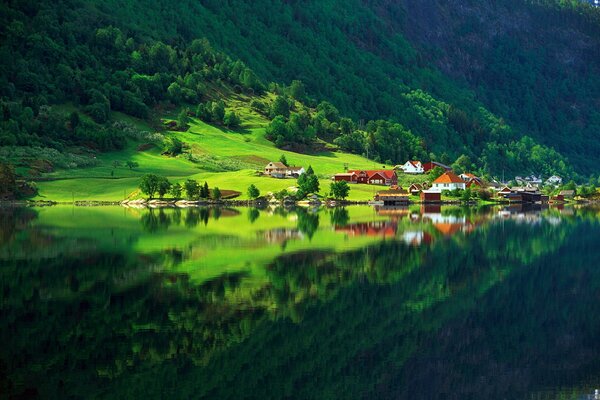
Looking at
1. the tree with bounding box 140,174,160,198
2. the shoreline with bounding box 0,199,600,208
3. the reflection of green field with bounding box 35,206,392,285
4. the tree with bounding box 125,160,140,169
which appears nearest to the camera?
the reflection of green field with bounding box 35,206,392,285

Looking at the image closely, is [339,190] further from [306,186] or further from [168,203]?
[168,203]

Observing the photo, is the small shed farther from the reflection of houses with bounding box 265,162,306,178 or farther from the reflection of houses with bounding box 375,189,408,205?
the reflection of houses with bounding box 265,162,306,178

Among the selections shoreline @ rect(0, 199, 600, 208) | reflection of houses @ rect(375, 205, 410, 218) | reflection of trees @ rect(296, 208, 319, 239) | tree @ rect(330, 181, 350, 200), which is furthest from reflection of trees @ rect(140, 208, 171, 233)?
tree @ rect(330, 181, 350, 200)

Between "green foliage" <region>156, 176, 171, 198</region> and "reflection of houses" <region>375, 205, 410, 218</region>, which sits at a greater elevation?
"green foliage" <region>156, 176, 171, 198</region>

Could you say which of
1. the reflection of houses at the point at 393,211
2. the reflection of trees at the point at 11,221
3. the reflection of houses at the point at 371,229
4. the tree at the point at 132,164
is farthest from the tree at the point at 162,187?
the reflection of houses at the point at 371,229

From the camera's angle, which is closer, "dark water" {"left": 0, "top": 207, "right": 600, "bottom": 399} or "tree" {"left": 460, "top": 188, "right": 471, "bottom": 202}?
"dark water" {"left": 0, "top": 207, "right": 600, "bottom": 399}

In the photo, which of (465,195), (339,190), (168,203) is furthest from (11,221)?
(465,195)

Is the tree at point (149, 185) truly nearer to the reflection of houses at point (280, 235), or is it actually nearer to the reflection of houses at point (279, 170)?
the reflection of houses at point (279, 170)
